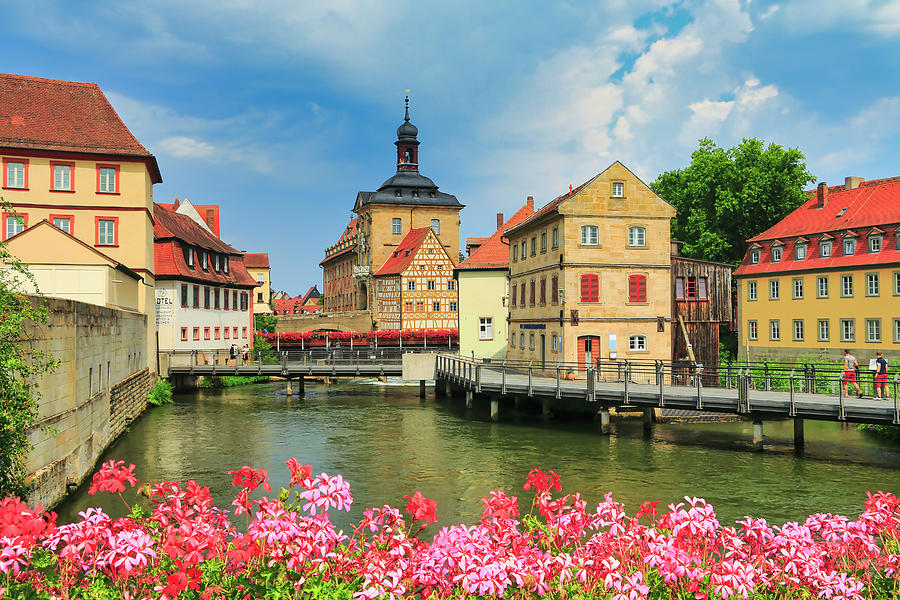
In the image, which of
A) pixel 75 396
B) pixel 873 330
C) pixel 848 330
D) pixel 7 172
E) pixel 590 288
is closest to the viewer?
pixel 75 396

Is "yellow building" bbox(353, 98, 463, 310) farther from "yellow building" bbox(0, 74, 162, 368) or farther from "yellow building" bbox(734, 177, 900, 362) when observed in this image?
"yellow building" bbox(0, 74, 162, 368)

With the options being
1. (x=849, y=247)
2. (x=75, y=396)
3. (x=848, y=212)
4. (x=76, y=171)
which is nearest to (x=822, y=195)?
(x=848, y=212)

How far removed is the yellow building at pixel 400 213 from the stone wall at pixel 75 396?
57170 millimetres

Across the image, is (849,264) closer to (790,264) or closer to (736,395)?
(790,264)

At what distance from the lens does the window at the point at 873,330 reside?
41.1 meters

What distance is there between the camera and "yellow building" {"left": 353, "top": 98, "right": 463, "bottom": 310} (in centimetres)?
8481

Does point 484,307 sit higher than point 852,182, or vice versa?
point 852,182

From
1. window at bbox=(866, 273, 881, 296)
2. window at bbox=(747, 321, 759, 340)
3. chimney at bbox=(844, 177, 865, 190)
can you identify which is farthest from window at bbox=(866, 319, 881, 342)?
chimney at bbox=(844, 177, 865, 190)

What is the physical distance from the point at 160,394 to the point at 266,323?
1354 inches

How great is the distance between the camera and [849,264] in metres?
42.6

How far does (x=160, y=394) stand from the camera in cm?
3806

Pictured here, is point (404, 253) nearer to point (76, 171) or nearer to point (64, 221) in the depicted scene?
point (76, 171)

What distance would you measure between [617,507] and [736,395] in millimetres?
20698

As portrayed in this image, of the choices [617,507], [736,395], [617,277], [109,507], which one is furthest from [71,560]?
[617,277]
